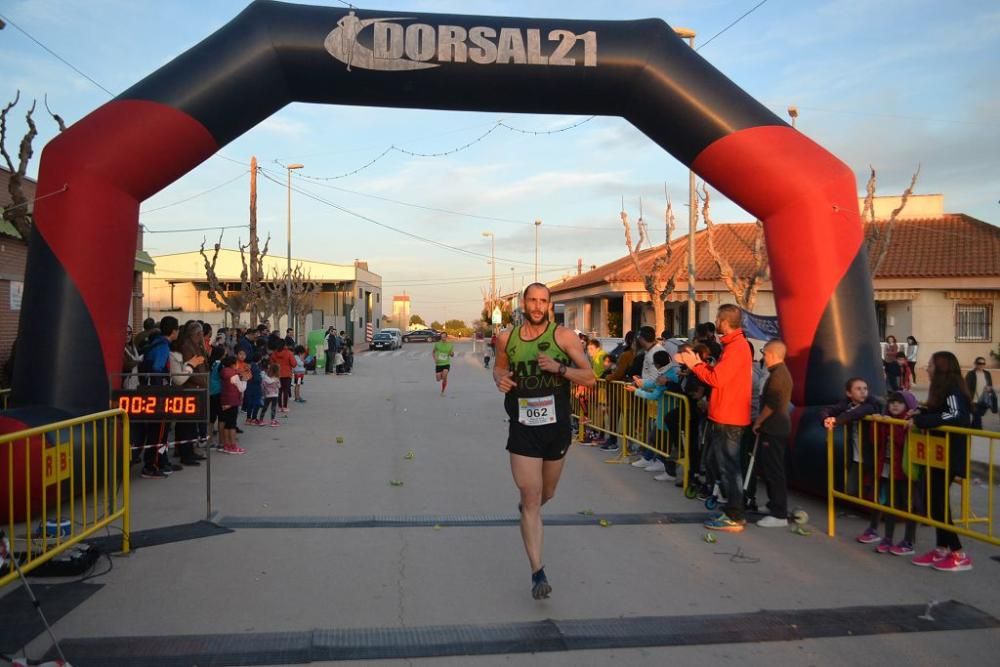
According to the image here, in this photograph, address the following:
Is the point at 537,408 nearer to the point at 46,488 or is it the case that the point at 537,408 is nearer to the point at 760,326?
the point at 46,488

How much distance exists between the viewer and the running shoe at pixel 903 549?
586 cm

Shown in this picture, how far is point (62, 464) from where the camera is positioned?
520cm

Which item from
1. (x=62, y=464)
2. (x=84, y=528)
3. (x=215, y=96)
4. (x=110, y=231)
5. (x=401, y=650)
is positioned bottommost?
(x=401, y=650)

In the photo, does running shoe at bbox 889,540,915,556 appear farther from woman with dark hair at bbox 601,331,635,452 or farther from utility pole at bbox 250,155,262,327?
utility pole at bbox 250,155,262,327

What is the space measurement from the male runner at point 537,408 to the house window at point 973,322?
23329 millimetres

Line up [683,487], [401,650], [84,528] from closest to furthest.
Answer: [401,650], [84,528], [683,487]

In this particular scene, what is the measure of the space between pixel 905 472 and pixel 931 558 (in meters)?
0.62

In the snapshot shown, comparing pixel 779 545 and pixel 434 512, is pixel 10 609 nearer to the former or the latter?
pixel 434 512

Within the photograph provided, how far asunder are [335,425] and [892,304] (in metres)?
19.3

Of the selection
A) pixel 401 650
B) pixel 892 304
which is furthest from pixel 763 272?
pixel 401 650

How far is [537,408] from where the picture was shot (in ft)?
15.9

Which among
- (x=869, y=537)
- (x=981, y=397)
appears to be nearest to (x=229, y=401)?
(x=869, y=537)

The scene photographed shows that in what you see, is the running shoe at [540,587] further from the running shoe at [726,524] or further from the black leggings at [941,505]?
the black leggings at [941,505]

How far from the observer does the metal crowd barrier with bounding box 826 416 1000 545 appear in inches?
211
